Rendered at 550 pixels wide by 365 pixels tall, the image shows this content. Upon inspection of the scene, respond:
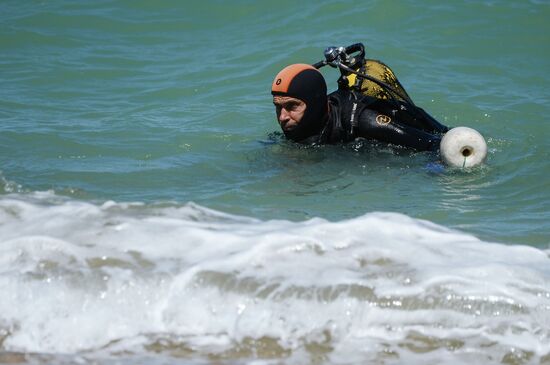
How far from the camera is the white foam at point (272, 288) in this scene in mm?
4129

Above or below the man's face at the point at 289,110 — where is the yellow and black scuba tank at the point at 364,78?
above

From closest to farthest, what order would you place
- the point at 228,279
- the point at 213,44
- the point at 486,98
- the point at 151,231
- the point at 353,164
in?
the point at 228,279 < the point at 151,231 < the point at 353,164 < the point at 486,98 < the point at 213,44

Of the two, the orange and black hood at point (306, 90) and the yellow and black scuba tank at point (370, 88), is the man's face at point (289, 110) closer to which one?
the orange and black hood at point (306, 90)

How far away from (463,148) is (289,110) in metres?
1.29

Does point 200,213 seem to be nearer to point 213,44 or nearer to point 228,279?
point 228,279

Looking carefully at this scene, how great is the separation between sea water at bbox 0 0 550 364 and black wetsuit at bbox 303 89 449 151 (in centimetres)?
12

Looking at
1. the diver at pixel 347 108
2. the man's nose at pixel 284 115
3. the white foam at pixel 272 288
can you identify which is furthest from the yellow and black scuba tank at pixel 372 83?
the white foam at pixel 272 288

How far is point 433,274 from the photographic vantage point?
4512mm

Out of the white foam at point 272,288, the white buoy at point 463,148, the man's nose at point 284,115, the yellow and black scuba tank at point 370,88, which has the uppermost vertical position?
the yellow and black scuba tank at point 370,88

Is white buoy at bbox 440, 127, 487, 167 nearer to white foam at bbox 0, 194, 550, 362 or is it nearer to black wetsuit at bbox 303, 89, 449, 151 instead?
black wetsuit at bbox 303, 89, 449, 151

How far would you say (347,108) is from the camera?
22.2 ft

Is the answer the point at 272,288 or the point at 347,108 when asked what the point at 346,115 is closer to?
the point at 347,108

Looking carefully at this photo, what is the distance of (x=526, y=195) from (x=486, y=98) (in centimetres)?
307

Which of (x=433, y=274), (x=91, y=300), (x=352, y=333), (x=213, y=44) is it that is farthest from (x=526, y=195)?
(x=213, y=44)
